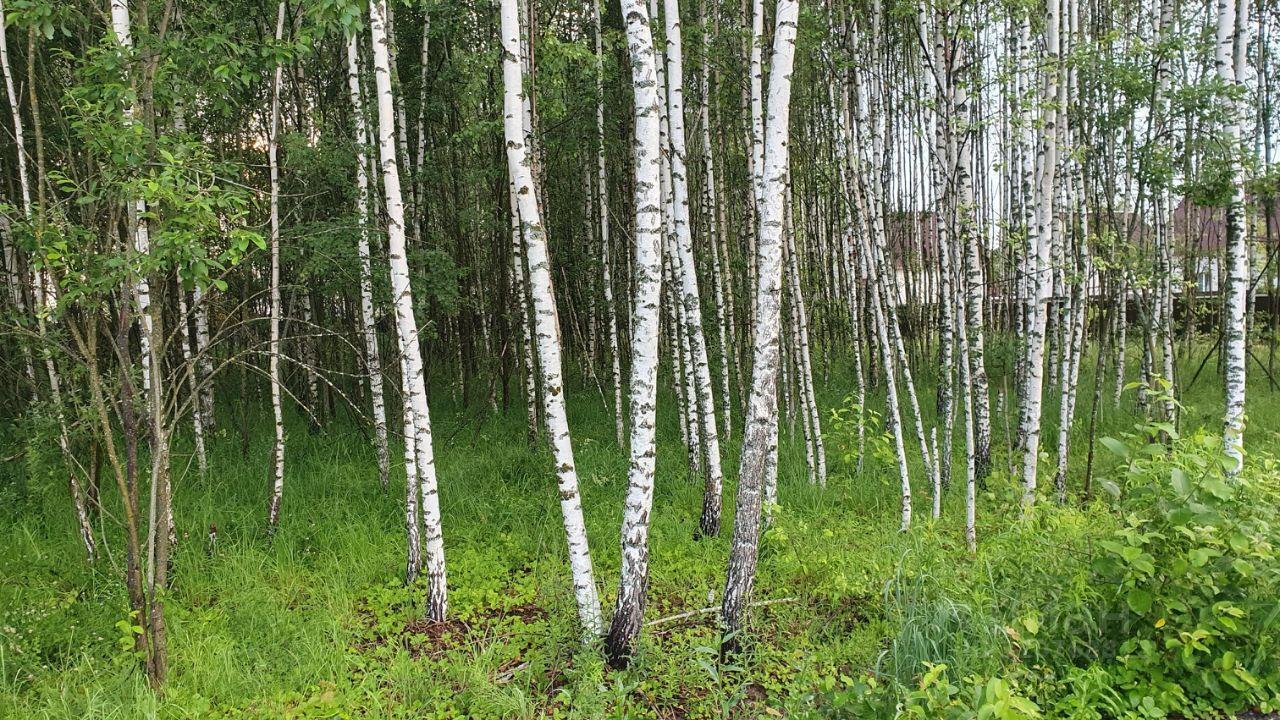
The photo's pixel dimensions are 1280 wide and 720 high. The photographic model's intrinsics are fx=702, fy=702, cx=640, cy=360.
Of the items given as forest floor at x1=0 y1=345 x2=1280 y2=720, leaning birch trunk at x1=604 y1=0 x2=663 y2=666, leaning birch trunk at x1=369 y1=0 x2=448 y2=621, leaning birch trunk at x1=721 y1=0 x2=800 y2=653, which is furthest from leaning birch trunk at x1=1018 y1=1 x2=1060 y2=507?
leaning birch trunk at x1=369 y1=0 x2=448 y2=621

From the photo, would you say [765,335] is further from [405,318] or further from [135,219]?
[135,219]

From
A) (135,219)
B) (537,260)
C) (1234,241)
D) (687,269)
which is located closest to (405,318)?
(537,260)

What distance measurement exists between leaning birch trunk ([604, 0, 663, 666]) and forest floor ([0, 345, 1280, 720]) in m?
0.24

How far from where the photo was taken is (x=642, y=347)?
3832 millimetres

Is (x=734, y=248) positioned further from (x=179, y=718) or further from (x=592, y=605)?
(x=179, y=718)

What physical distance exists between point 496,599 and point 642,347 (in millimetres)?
2246

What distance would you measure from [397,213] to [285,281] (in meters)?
5.80

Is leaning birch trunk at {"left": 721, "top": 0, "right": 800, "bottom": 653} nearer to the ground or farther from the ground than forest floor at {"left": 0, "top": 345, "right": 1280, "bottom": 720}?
farther from the ground

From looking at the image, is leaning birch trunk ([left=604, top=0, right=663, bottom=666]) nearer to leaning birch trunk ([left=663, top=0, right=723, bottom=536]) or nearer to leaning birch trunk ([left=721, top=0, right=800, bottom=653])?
leaning birch trunk ([left=721, top=0, right=800, bottom=653])

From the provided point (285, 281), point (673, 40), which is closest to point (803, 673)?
point (673, 40)

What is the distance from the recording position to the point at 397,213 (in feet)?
14.6

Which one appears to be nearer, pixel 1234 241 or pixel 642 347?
pixel 642 347

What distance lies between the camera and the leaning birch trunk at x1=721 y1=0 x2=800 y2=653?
12.8 feet

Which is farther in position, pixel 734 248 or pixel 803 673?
pixel 734 248
